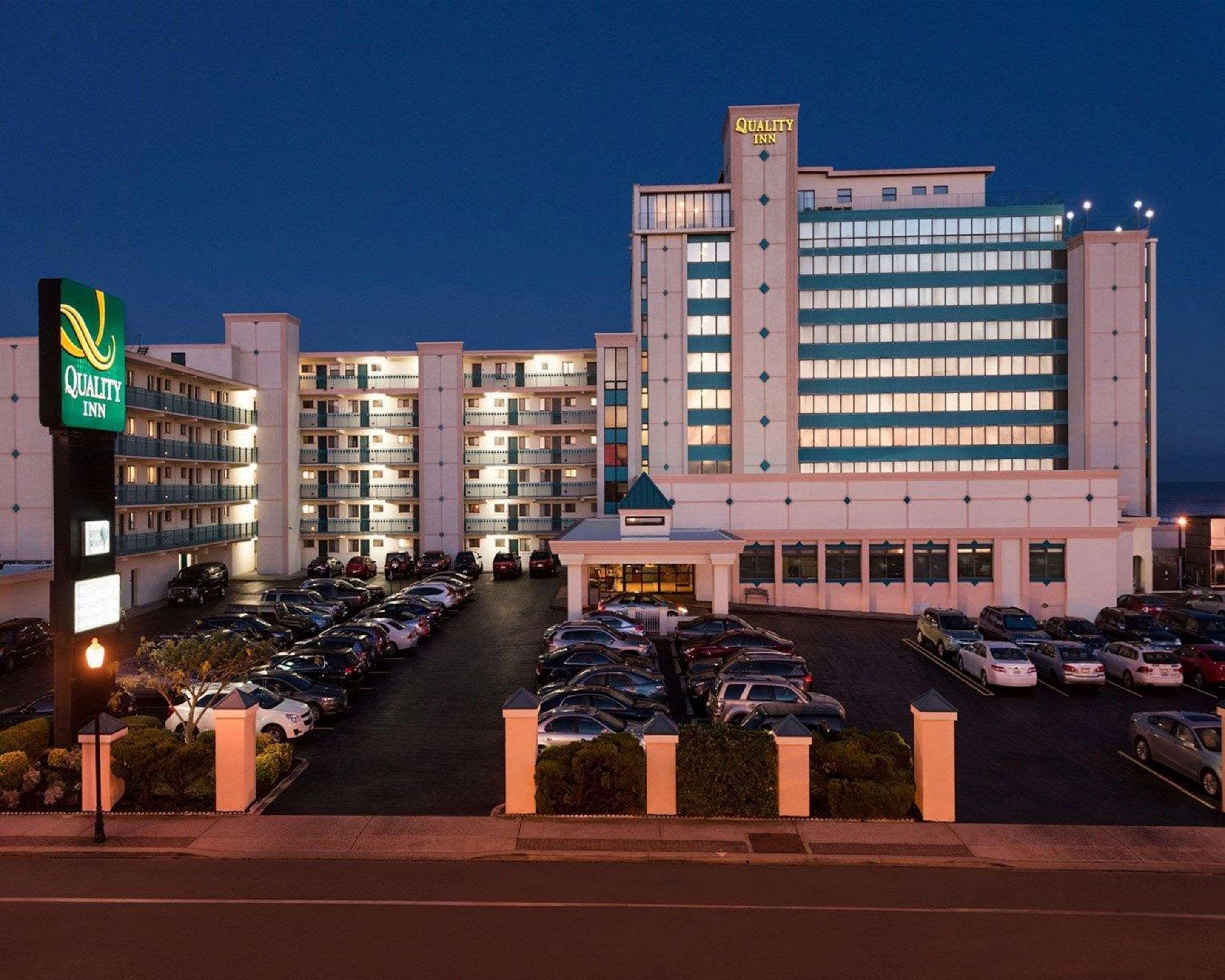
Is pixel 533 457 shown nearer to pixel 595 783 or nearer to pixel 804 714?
pixel 804 714

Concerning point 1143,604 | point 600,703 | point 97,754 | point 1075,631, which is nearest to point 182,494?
point 97,754

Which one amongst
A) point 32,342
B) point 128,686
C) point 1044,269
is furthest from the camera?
point 1044,269

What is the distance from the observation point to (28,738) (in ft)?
55.5

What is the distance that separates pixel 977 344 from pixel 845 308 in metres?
10.8

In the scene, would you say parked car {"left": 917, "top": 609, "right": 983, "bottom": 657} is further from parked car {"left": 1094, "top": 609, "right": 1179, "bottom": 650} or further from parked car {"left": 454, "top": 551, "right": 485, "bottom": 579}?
parked car {"left": 454, "top": 551, "right": 485, "bottom": 579}

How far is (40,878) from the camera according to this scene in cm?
1296

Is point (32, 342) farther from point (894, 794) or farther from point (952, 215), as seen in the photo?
point (952, 215)

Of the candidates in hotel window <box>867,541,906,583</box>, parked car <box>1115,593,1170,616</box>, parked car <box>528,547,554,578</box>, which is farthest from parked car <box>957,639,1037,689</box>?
parked car <box>528,547,554,578</box>

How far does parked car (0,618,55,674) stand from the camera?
28125 millimetres

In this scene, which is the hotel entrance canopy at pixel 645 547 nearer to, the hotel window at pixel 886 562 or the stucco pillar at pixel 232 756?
the hotel window at pixel 886 562

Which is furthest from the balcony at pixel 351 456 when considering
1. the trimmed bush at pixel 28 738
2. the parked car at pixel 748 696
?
the parked car at pixel 748 696

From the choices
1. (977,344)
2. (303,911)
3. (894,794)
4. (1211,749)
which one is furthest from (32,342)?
(977,344)

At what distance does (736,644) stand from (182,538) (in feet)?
105

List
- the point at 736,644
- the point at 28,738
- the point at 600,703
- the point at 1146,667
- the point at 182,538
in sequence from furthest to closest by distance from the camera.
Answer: the point at 182,538
the point at 736,644
the point at 1146,667
the point at 600,703
the point at 28,738
